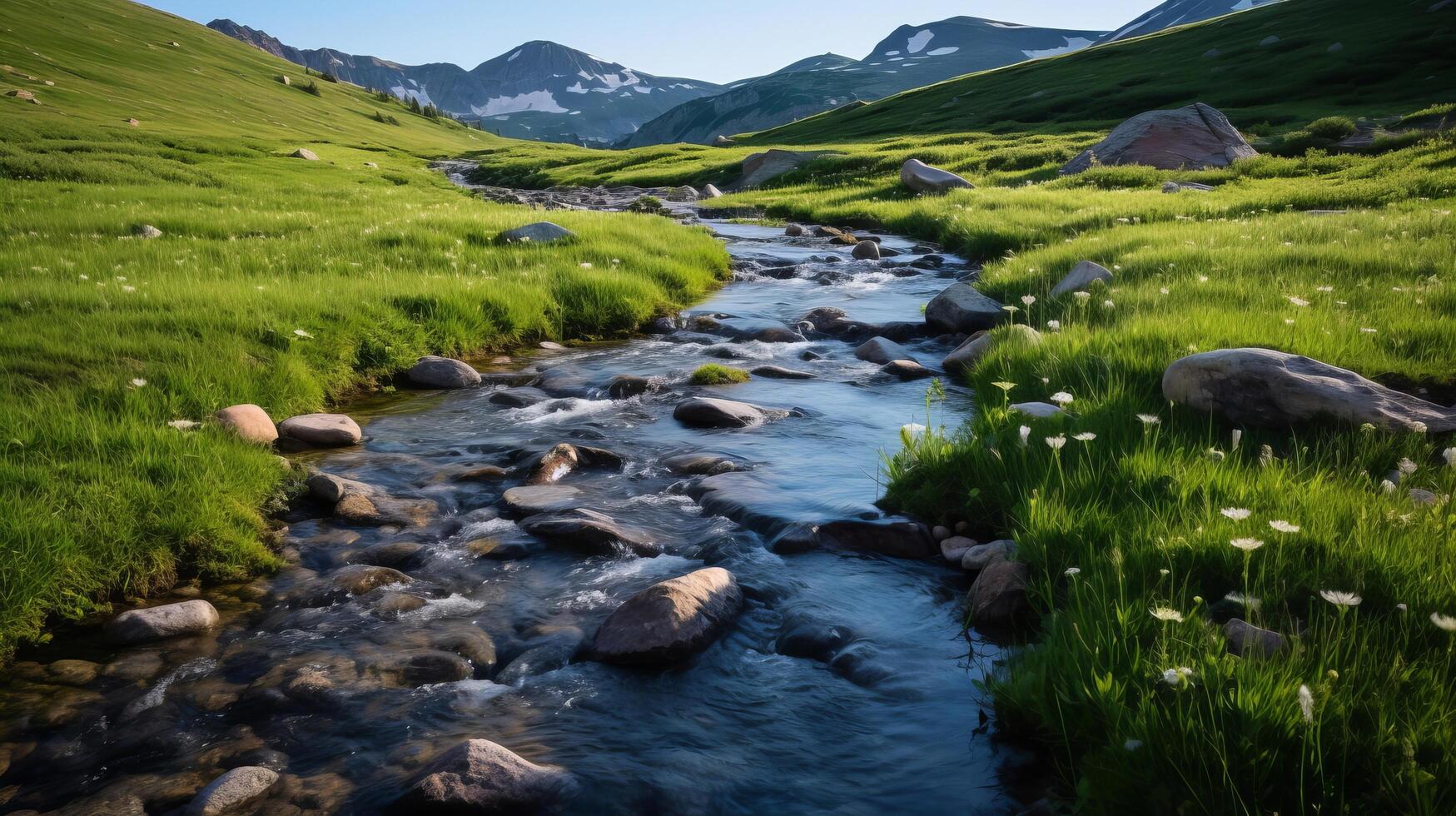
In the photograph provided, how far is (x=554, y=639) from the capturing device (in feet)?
13.9

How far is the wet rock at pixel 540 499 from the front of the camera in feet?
19.0

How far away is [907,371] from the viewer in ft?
30.6

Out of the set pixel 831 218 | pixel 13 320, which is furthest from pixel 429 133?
pixel 13 320

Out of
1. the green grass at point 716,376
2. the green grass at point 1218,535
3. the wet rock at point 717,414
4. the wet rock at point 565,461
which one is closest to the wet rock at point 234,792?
the green grass at point 1218,535

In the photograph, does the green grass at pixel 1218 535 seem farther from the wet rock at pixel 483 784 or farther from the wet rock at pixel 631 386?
the wet rock at pixel 631 386

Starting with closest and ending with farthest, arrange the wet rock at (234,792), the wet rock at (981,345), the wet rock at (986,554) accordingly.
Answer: the wet rock at (234,792) < the wet rock at (986,554) < the wet rock at (981,345)

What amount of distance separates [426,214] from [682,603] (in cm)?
1620

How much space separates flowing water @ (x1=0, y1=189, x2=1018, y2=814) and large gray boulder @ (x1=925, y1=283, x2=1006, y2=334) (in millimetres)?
4971

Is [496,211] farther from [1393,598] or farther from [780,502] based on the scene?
[1393,598]

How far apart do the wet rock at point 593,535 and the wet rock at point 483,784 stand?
207cm

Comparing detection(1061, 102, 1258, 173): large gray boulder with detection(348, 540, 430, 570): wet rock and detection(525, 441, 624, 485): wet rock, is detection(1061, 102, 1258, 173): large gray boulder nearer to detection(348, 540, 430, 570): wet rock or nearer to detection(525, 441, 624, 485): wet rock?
detection(525, 441, 624, 485): wet rock

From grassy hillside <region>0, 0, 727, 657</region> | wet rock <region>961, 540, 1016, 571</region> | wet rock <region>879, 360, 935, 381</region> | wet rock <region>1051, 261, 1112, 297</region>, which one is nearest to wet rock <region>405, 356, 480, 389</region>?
grassy hillside <region>0, 0, 727, 657</region>

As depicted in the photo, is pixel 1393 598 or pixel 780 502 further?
pixel 780 502

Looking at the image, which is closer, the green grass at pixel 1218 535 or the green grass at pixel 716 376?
the green grass at pixel 1218 535
